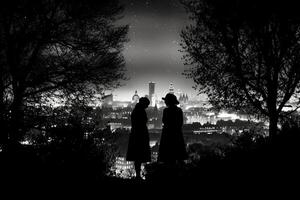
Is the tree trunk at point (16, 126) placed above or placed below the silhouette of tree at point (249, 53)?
below

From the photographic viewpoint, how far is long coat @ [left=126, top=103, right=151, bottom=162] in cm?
973

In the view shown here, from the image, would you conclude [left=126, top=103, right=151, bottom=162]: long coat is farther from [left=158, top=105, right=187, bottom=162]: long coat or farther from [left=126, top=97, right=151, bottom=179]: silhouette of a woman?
[left=158, top=105, right=187, bottom=162]: long coat

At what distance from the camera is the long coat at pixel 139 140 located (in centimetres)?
973

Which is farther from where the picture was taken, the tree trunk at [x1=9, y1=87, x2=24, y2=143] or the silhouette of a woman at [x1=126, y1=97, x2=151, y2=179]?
the tree trunk at [x1=9, y1=87, x2=24, y2=143]

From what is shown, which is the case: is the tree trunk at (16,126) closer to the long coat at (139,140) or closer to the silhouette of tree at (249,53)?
the long coat at (139,140)

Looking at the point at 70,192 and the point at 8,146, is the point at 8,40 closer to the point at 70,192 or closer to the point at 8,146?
the point at 8,146

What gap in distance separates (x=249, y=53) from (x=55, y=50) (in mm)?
9567

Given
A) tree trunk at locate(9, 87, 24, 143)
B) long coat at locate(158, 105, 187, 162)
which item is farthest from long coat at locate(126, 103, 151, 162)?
tree trunk at locate(9, 87, 24, 143)

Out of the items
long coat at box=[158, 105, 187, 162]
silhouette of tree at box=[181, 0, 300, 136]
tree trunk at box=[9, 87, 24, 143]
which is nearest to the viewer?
long coat at box=[158, 105, 187, 162]

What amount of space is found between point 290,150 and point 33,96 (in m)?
11.5

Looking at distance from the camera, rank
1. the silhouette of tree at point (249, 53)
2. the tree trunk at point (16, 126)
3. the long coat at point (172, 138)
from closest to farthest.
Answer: the long coat at point (172, 138) < the tree trunk at point (16, 126) < the silhouette of tree at point (249, 53)

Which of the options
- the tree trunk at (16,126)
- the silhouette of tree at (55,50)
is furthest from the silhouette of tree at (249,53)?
the tree trunk at (16,126)

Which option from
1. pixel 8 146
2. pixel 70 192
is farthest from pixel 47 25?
pixel 70 192

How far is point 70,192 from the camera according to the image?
23.2ft
